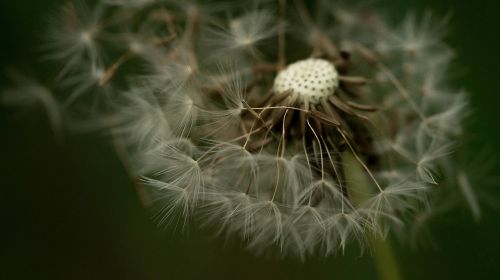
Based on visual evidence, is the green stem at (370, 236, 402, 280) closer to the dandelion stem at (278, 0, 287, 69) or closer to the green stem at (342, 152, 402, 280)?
the green stem at (342, 152, 402, 280)

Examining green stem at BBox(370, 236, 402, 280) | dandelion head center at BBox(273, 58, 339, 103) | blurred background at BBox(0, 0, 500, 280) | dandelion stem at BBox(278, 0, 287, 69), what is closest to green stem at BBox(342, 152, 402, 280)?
green stem at BBox(370, 236, 402, 280)

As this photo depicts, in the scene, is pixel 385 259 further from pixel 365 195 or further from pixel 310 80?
pixel 310 80

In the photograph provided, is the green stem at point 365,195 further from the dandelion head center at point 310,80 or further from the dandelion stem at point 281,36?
the dandelion stem at point 281,36

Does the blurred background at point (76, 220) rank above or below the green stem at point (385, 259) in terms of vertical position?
above

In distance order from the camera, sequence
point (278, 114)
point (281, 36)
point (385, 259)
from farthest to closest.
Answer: point (281, 36), point (385, 259), point (278, 114)

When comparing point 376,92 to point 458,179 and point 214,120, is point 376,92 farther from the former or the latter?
point 214,120

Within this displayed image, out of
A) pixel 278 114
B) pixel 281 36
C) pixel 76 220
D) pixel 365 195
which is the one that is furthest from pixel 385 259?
pixel 76 220

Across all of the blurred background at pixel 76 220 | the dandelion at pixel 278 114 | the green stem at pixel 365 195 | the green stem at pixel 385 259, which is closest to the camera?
the dandelion at pixel 278 114

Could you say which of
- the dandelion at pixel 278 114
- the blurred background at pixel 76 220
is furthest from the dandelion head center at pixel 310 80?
the blurred background at pixel 76 220
